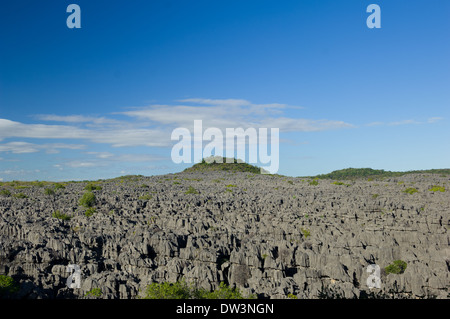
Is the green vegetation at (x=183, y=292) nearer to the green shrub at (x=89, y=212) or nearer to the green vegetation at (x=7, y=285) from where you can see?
the green vegetation at (x=7, y=285)

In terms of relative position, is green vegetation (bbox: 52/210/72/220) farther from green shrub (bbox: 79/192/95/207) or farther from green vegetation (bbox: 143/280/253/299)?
green vegetation (bbox: 143/280/253/299)

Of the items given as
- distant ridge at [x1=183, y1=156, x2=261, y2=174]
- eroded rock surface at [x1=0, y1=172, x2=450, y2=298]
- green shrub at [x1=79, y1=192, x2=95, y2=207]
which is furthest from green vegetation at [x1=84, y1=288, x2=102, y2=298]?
distant ridge at [x1=183, y1=156, x2=261, y2=174]

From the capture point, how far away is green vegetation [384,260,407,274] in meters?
28.9

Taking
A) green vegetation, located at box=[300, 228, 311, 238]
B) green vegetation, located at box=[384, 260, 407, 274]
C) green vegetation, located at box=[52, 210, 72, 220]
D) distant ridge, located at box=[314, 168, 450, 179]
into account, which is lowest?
green vegetation, located at box=[384, 260, 407, 274]

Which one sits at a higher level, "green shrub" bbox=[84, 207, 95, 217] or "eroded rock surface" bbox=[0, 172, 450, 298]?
"green shrub" bbox=[84, 207, 95, 217]

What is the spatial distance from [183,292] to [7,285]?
11.5 meters

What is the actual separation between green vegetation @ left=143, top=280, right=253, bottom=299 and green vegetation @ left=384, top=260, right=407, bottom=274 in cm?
1258

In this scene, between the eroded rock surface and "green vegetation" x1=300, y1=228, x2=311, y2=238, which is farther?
"green vegetation" x1=300, y1=228, x2=311, y2=238

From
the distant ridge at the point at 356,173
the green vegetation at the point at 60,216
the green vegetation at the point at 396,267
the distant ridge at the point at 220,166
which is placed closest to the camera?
the green vegetation at the point at 396,267

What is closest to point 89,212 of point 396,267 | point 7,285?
point 7,285

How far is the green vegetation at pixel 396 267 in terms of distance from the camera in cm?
2889

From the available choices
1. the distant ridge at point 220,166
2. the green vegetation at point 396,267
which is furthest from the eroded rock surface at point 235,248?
the distant ridge at point 220,166

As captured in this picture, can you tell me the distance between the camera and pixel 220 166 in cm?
15500

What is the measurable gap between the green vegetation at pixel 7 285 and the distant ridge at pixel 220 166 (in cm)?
12158
